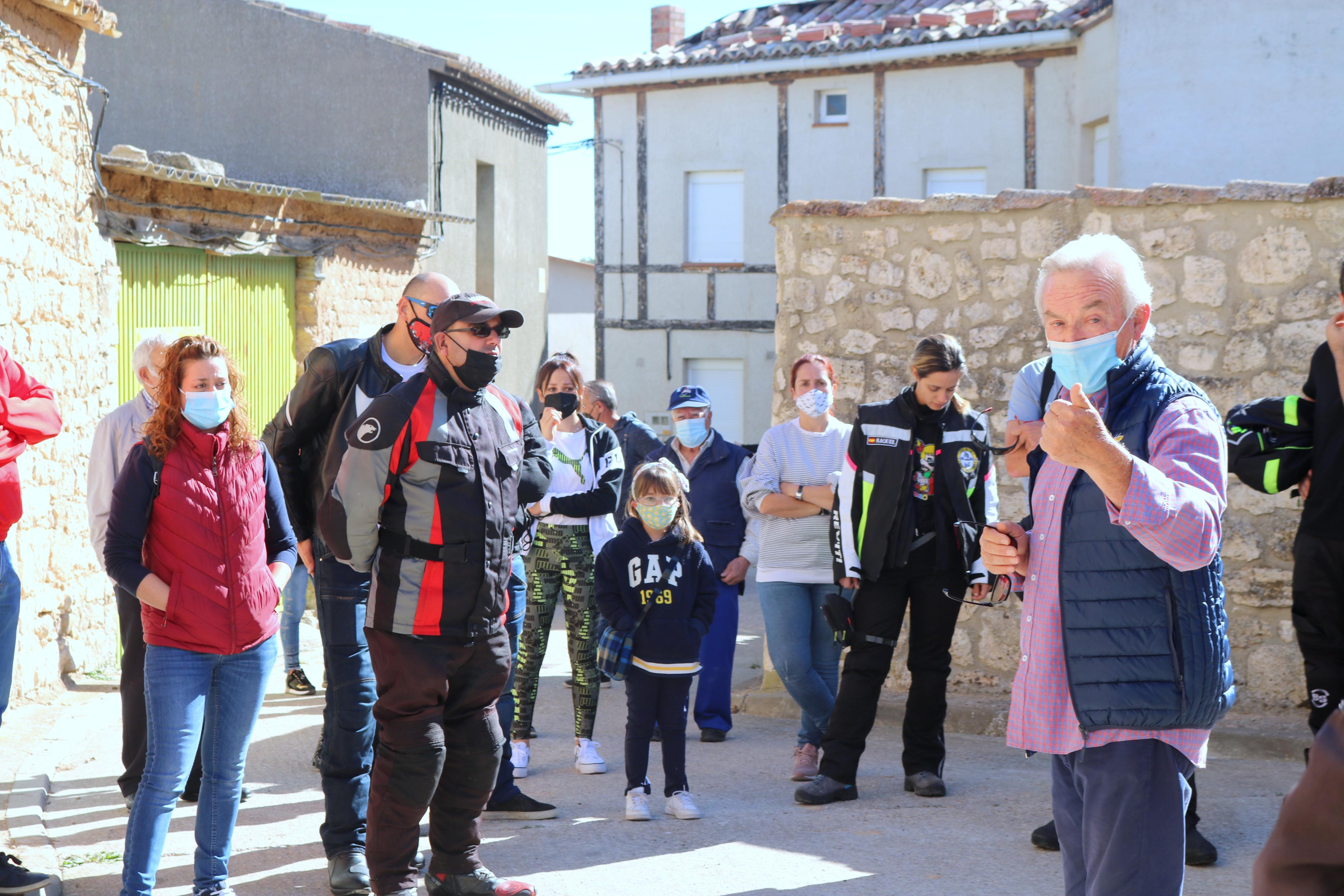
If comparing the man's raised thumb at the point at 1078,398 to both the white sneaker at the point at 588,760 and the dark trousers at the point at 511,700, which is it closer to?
the dark trousers at the point at 511,700

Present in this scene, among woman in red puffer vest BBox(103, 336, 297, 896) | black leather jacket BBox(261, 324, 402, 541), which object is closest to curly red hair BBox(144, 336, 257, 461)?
woman in red puffer vest BBox(103, 336, 297, 896)

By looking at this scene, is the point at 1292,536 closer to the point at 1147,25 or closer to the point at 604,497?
the point at 604,497

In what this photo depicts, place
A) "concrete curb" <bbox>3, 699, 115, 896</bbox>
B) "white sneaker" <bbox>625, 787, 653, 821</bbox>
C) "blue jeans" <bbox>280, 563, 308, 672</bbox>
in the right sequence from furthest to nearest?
"blue jeans" <bbox>280, 563, 308, 672</bbox> < "white sneaker" <bbox>625, 787, 653, 821</bbox> < "concrete curb" <bbox>3, 699, 115, 896</bbox>

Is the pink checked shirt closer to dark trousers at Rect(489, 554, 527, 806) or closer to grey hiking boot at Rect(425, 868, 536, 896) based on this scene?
grey hiking boot at Rect(425, 868, 536, 896)

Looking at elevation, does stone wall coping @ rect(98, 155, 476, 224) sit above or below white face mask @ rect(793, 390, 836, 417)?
above

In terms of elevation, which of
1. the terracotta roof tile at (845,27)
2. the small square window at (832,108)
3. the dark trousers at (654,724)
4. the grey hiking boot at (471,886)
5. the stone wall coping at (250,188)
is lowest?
the grey hiking boot at (471,886)

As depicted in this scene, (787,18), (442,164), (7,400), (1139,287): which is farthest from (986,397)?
(787,18)

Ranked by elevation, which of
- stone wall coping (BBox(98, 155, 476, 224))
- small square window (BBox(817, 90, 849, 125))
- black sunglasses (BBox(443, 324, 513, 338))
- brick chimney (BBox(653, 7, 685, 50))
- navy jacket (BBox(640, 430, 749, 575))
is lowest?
navy jacket (BBox(640, 430, 749, 575))

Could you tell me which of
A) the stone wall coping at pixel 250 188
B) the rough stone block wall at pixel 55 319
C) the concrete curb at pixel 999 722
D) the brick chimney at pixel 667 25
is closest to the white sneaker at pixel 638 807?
the concrete curb at pixel 999 722

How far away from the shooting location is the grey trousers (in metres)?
2.59

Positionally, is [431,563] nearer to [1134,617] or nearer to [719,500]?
[1134,617]

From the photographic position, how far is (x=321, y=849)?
4672 millimetres

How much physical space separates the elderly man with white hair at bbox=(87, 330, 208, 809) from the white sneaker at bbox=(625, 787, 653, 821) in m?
1.71

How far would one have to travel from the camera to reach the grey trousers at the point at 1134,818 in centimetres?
259
